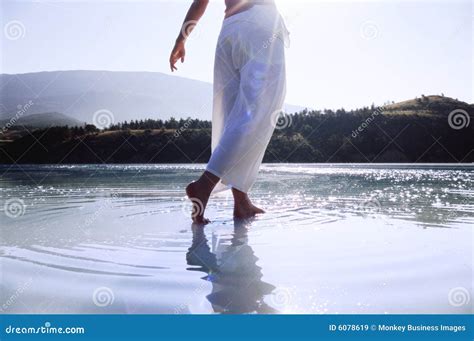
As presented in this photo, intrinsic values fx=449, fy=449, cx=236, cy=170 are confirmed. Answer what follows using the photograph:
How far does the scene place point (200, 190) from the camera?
9.32 feet

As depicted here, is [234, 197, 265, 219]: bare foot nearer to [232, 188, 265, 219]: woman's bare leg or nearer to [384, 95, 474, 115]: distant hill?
[232, 188, 265, 219]: woman's bare leg

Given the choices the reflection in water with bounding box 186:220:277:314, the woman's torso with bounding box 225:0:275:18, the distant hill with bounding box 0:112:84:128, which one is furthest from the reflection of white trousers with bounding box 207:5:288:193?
the distant hill with bounding box 0:112:84:128

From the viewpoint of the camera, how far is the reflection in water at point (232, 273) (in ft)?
4.32

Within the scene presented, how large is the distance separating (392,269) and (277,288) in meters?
0.50

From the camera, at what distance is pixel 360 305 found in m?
1.31

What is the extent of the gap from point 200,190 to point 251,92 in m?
0.72

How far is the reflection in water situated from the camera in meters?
1.32

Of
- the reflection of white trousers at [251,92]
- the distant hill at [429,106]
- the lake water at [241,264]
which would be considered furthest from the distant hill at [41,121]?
the lake water at [241,264]

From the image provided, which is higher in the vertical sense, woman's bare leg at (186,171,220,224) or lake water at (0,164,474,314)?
woman's bare leg at (186,171,220,224)

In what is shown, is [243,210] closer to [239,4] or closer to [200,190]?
[200,190]

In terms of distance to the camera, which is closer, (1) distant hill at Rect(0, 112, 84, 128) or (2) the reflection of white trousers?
(2) the reflection of white trousers

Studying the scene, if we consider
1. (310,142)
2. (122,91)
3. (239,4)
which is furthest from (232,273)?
(122,91)

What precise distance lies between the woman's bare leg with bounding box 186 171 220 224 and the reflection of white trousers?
0.17 ft
